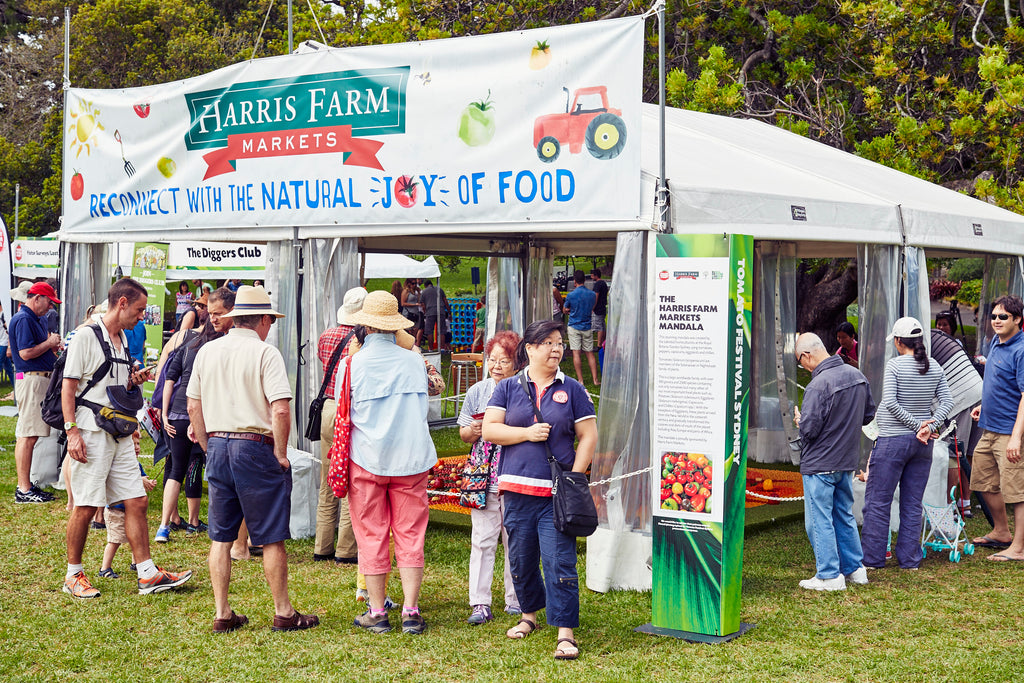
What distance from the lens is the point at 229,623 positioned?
5.46m

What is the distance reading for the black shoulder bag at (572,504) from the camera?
193 inches

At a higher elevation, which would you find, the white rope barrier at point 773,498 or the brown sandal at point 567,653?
the white rope barrier at point 773,498

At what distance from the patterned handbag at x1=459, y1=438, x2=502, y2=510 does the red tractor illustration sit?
76.4 inches

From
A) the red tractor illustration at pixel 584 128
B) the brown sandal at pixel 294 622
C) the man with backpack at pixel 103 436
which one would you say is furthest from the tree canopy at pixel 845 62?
the brown sandal at pixel 294 622

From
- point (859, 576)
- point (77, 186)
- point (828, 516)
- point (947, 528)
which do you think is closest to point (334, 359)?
point (828, 516)

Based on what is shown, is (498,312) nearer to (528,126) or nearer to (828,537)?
(528,126)

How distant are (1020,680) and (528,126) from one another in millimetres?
4172

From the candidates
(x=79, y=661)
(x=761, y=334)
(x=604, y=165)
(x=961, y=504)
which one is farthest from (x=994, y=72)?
(x=79, y=661)

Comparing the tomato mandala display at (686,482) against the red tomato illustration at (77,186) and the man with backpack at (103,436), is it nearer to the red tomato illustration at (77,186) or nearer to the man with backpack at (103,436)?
the man with backpack at (103,436)

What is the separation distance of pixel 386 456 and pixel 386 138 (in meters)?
2.89

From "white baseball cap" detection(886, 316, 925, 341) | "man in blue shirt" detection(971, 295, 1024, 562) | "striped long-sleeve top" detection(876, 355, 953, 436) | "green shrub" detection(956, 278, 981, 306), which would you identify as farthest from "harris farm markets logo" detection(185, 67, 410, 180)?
"green shrub" detection(956, 278, 981, 306)

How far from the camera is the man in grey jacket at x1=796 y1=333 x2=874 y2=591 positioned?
6391 millimetres

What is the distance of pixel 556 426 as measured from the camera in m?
5.04

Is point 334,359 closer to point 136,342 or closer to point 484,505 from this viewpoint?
point 484,505
